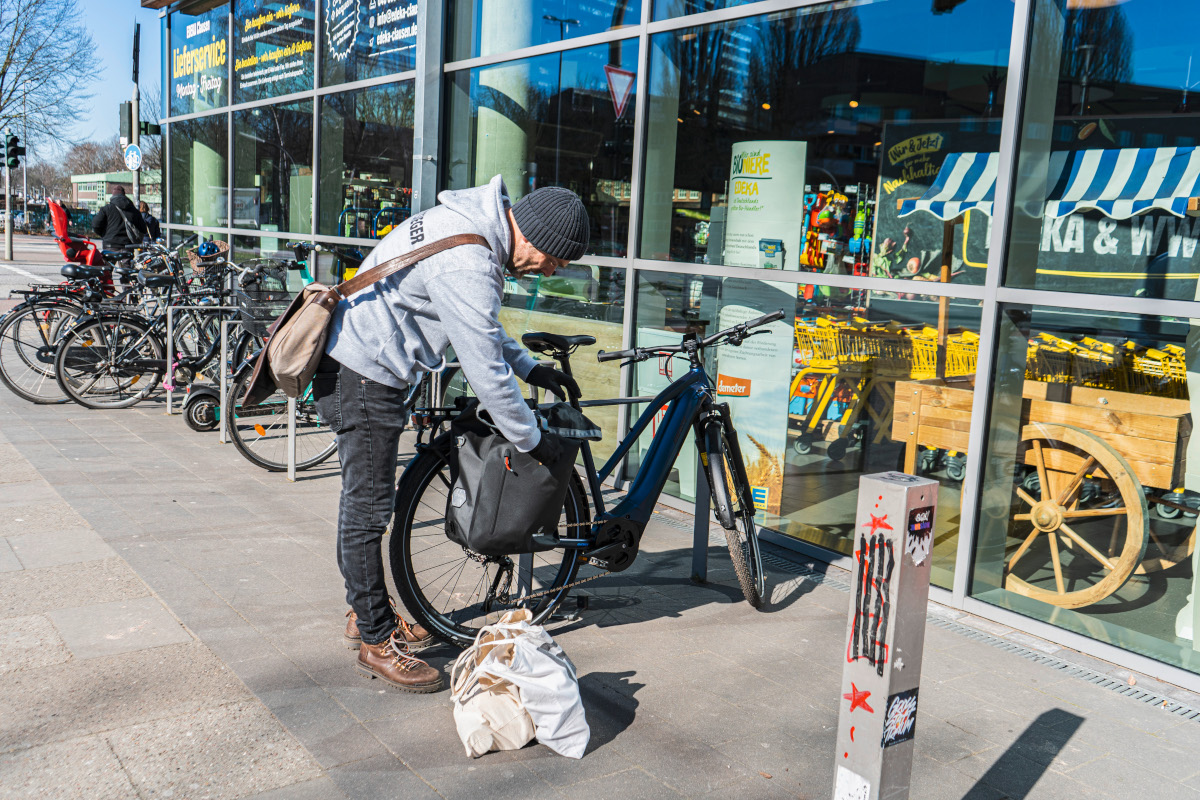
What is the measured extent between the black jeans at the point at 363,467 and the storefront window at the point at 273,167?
717 cm

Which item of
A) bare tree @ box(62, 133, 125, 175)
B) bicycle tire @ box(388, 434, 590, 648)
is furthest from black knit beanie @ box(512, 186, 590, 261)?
bare tree @ box(62, 133, 125, 175)

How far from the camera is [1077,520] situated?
431cm

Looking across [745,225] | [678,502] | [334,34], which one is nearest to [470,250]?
[745,225]

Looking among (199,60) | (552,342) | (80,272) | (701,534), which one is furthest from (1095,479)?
(199,60)

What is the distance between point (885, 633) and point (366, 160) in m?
7.92

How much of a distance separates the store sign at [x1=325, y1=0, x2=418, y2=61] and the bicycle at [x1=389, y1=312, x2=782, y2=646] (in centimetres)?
547

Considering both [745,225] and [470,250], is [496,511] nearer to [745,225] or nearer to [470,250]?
[470,250]

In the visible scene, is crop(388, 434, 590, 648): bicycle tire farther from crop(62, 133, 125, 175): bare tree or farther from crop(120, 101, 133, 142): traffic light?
crop(62, 133, 125, 175): bare tree

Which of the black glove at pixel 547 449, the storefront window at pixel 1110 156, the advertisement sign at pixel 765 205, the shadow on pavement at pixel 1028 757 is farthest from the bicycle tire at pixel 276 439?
the shadow on pavement at pixel 1028 757

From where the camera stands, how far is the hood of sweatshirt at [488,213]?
3.20m

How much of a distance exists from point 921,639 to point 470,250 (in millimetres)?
1740

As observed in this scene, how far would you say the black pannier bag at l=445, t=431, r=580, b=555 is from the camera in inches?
130

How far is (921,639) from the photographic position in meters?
2.30

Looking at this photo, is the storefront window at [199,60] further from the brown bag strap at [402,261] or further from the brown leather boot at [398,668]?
the brown leather boot at [398,668]
